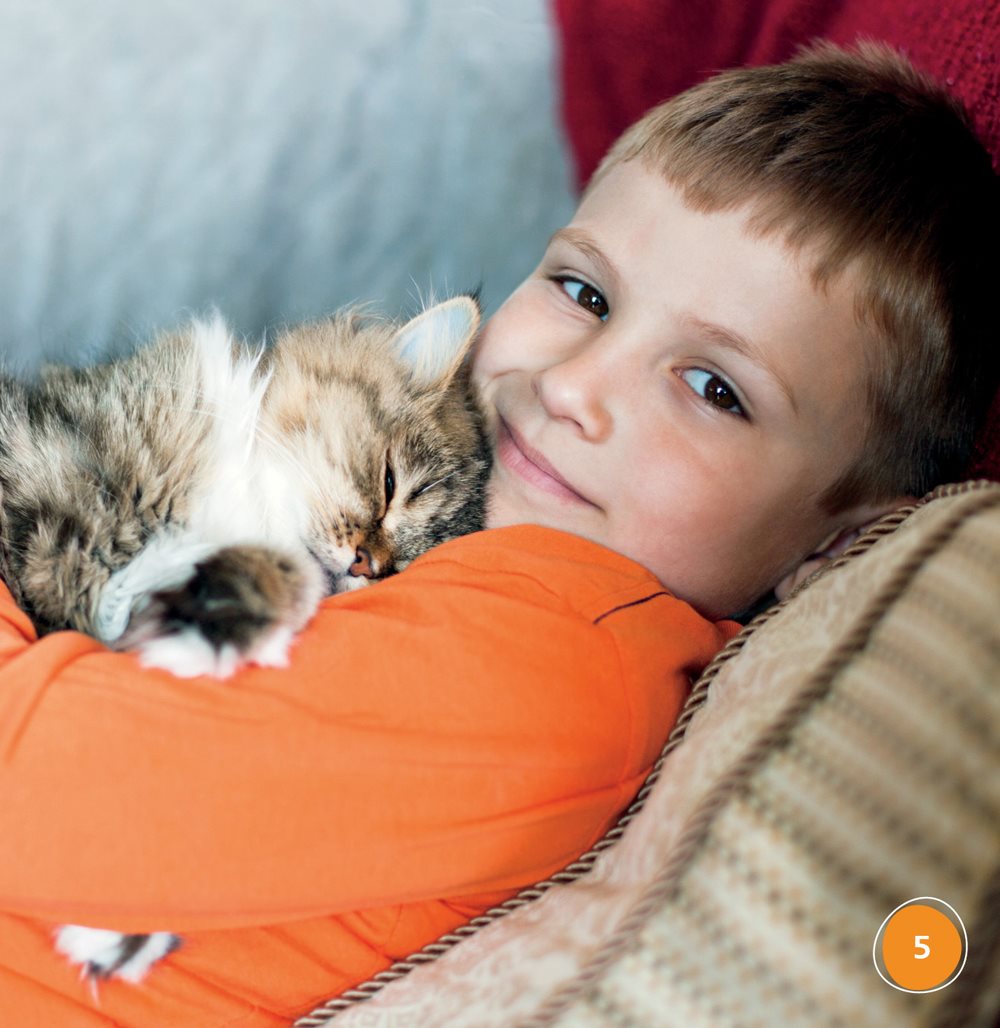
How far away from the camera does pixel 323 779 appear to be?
891 mm

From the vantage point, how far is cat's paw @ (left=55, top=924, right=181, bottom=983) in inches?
38.8

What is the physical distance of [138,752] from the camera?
0.86 m

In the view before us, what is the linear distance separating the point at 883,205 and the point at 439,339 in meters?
0.70

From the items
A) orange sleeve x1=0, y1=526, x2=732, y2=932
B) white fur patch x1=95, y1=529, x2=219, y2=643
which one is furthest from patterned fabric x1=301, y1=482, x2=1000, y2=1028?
white fur patch x1=95, y1=529, x2=219, y2=643

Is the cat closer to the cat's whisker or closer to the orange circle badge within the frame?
the cat's whisker

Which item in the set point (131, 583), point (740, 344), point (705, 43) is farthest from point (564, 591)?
point (705, 43)

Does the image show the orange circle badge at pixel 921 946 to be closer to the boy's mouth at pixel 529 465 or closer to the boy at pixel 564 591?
the boy at pixel 564 591

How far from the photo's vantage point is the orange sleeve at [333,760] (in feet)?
2.79

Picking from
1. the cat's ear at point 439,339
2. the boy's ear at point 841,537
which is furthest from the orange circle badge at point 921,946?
the cat's ear at point 439,339

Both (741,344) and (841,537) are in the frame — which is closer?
(741,344)

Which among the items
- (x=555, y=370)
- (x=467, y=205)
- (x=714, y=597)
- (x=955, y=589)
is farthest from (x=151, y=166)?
(x=955, y=589)

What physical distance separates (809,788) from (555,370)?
69cm

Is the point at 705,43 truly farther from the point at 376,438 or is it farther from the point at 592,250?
the point at 376,438

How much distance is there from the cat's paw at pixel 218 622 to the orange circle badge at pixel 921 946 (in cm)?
62
